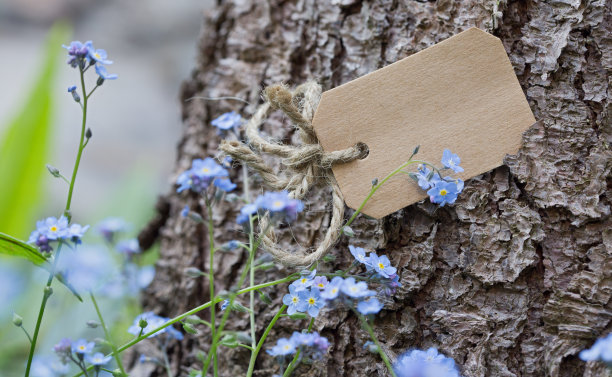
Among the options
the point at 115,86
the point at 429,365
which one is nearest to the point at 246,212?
the point at 429,365

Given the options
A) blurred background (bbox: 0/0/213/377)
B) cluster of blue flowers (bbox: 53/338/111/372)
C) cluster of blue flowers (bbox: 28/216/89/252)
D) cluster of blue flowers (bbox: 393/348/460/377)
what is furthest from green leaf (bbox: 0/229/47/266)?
blurred background (bbox: 0/0/213/377)

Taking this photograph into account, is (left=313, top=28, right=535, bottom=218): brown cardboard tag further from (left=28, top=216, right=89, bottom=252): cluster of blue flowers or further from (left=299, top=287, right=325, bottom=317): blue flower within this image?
(left=28, top=216, right=89, bottom=252): cluster of blue flowers

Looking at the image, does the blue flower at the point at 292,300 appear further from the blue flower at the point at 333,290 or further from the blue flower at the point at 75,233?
the blue flower at the point at 75,233

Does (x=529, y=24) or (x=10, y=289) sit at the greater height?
(x=10, y=289)

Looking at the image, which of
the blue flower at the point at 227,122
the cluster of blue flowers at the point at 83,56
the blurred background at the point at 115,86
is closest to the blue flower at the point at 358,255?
the blue flower at the point at 227,122

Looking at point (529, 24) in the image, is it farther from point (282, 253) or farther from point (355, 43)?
point (282, 253)

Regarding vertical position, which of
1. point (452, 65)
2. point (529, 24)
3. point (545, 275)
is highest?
point (452, 65)

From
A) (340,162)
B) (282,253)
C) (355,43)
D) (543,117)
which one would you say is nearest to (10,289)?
(282,253)
